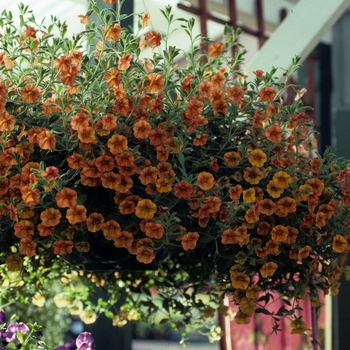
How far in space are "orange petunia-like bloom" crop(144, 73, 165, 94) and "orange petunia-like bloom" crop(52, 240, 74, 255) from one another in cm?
29

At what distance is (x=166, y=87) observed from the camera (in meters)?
1.27

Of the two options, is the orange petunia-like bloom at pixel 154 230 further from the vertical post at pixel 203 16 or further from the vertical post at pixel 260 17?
the vertical post at pixel 260 17

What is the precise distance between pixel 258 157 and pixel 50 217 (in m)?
0.37

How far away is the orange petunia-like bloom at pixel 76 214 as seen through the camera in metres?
1.12

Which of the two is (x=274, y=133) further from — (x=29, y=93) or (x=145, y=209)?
(x=29, y=93)

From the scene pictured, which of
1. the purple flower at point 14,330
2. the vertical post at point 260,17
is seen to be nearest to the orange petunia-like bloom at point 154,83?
the purple flower at point 14,330

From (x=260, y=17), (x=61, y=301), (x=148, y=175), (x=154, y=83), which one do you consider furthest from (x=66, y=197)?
(x=260, y=17)

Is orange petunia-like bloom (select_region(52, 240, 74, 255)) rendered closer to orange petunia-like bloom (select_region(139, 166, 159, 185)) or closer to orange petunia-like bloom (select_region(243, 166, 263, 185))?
orange petunia-like bloom (select_region(139, 166, 159, 185))

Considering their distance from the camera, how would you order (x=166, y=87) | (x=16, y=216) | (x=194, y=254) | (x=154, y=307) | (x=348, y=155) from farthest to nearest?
(x=348, y=155) < (x=154, y=307) < (x=194, y=254) < (x=166, y=87) < (x=16, y=216)

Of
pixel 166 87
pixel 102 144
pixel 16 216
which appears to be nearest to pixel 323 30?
pixel 166 87

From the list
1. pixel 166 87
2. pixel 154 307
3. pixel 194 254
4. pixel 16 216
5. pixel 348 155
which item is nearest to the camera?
pixel 16 216

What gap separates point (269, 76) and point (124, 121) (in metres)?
0.30

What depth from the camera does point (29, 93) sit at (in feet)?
4.00

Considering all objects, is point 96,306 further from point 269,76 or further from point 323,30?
point 323,30
